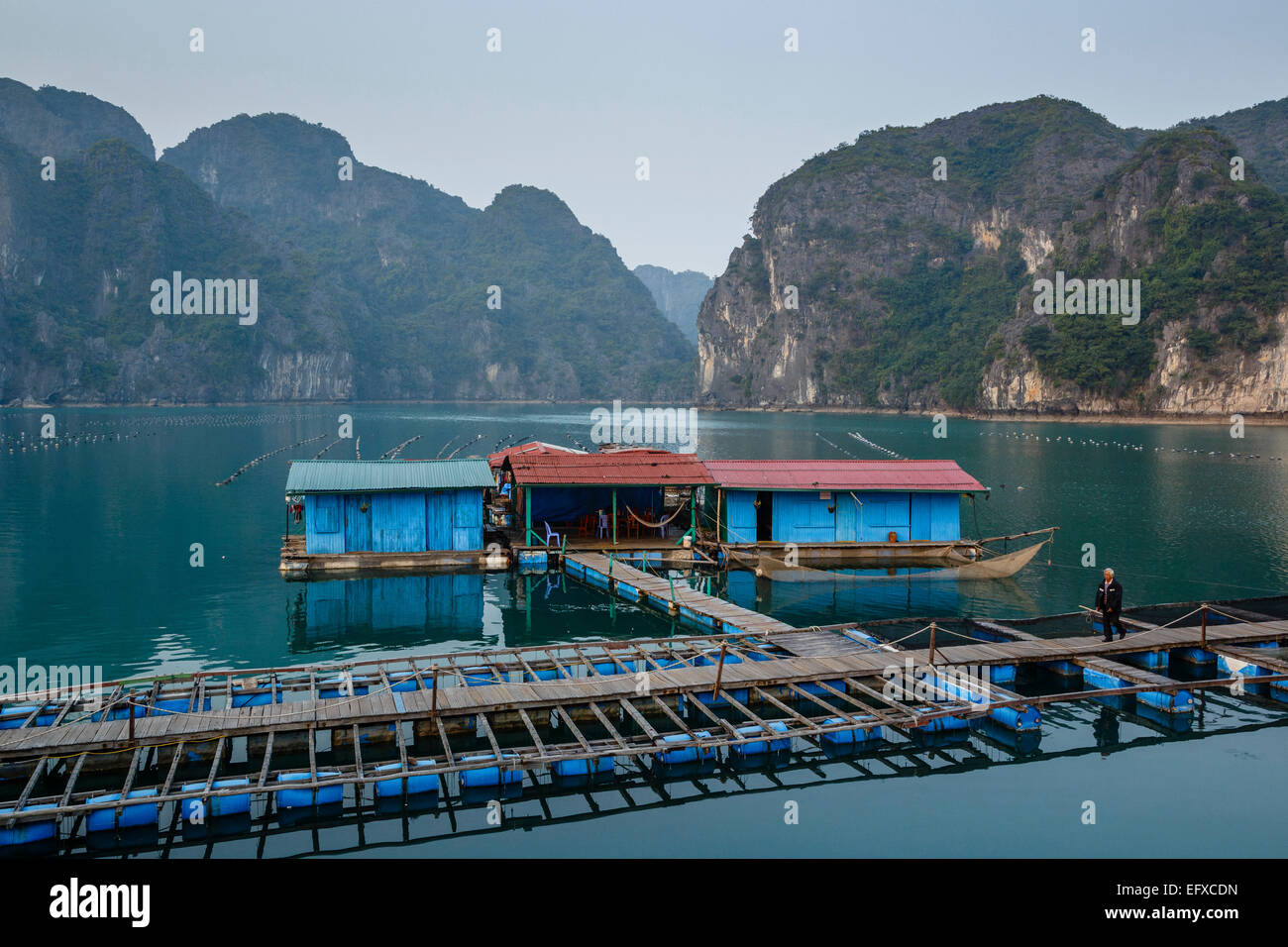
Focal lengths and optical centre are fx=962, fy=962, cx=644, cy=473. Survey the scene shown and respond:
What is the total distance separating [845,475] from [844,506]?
1.16 m

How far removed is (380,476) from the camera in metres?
32.6

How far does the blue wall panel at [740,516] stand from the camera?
34.6 metres

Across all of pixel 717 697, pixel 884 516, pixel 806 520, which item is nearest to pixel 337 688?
pixel 717 697

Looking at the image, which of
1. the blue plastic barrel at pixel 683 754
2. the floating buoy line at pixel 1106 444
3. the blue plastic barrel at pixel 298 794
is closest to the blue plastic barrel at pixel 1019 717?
the blue plastic barrel at pixel 683 754

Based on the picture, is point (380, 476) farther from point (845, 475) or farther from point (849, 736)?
point (849, 736)

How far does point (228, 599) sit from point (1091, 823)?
24.7m

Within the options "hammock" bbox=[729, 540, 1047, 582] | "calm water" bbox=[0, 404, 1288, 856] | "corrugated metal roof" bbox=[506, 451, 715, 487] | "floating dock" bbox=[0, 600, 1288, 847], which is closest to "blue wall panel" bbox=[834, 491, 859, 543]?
"hammock" bbox=[729, 540, 1047, 582]

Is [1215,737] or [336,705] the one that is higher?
[336,705]

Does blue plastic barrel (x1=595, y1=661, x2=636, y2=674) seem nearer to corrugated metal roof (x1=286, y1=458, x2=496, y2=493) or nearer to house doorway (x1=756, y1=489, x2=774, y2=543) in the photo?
corrugated metal roof (x1=286, y1=458, x2=496, y2=493)

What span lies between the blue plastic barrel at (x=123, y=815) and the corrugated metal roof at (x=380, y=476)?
17812mm

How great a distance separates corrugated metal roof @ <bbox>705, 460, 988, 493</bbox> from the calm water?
3638 millimetres
